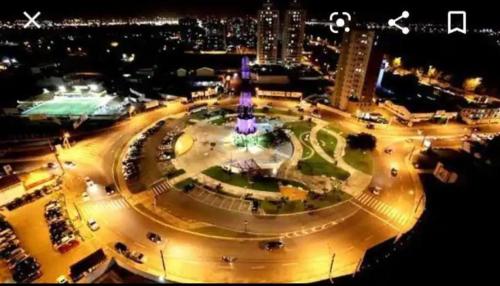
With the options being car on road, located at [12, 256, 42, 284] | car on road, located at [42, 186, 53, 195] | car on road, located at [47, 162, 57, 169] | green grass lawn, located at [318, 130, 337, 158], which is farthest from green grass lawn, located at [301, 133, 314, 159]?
car on road, located at [47, 162, 57, 169]

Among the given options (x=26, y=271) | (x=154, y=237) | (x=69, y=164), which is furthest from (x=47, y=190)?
(x=154, y=237)

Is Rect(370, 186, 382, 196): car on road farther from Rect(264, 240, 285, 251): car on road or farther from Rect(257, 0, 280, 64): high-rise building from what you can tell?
Rect(257, 0, 280, 64): high-rise building

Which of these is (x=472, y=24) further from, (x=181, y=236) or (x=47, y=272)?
(x=47, y=272)

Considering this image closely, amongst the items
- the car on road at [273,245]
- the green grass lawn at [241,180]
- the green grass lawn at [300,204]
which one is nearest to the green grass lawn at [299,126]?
the green grass lawn at [241,180]

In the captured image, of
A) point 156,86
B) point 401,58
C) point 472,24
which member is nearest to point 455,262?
point 156,86

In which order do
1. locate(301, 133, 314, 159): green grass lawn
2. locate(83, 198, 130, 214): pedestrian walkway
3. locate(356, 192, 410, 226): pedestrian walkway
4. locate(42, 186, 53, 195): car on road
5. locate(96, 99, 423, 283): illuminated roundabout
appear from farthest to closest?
locate(301, 133, 314, 159): green grass lawn → locate(42, 186, 53, 195): car on road → locate(83, 198, 130, 214): pedestrian walkway → locate(356, 192, 410, 226): pedestrian walkway → locate(96, 99, 423, 283): illuminated roundabout

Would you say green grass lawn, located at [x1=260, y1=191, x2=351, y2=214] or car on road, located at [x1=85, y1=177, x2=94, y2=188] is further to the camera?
car on road, located at [x1=85, y1=177, x2=94, y2=188]

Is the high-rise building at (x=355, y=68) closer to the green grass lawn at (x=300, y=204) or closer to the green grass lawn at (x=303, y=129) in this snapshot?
the green grass lawn at (x=303, y=129)
